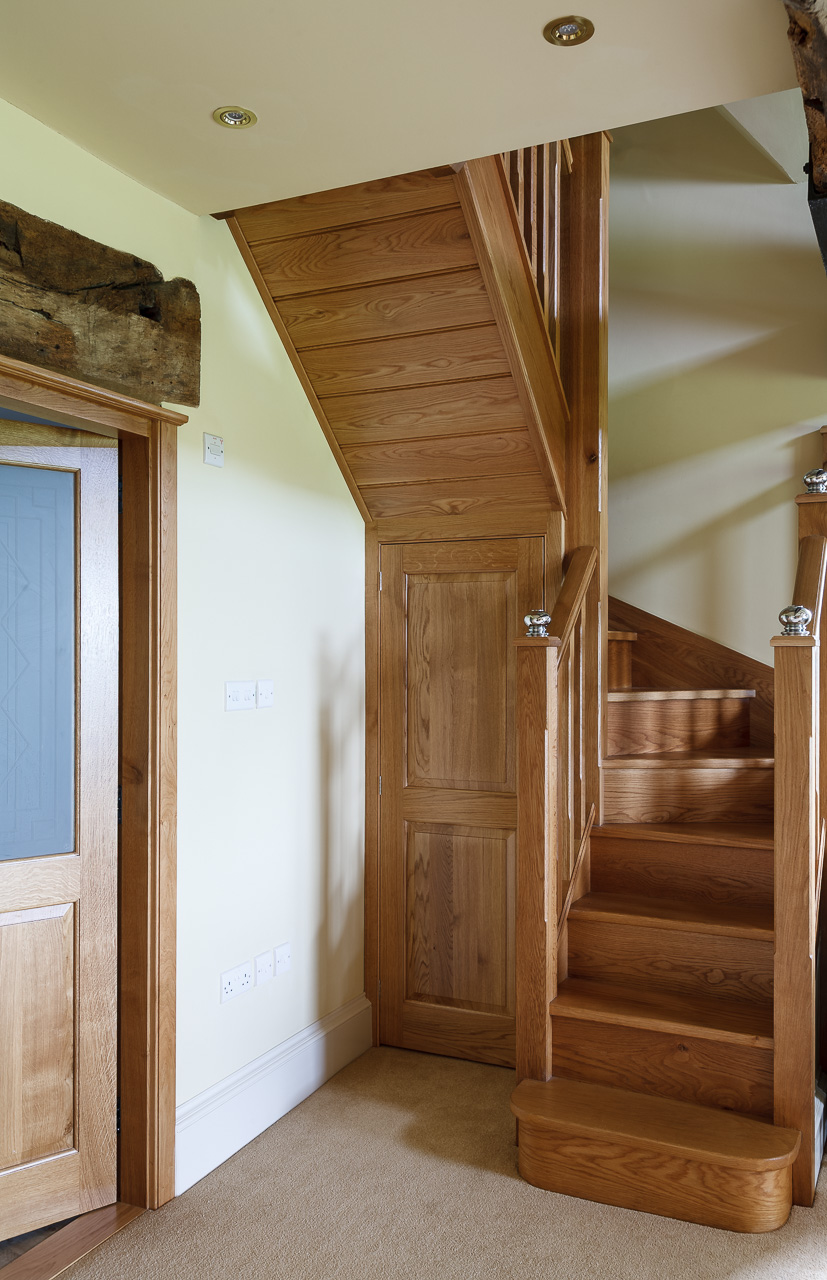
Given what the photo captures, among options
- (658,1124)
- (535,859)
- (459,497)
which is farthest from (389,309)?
(658,1124)

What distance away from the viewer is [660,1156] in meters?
2.24

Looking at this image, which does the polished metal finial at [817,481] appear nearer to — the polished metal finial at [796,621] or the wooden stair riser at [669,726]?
the polished metal finial at [796,621]

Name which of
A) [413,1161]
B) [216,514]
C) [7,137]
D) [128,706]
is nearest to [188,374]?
[216,514]

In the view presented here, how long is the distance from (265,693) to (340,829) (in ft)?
2.24

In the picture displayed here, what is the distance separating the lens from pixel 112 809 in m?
2.37

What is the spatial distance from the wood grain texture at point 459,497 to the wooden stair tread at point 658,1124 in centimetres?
173

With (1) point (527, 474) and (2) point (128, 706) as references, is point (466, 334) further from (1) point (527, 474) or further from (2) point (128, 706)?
(2) point (128, 706)

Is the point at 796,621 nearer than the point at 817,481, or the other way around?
the point at 796,621

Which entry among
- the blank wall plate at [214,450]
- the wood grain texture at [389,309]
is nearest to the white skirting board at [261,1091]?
the blank wall plate at [214,450]

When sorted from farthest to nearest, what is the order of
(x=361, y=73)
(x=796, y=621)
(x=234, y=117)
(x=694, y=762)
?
(x=694, y=762), (x=796, y=621), (x=234, y=117), (x=361, y=73)

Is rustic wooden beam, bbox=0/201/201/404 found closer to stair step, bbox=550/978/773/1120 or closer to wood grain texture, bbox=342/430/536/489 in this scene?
wood grain texture, bbox=342/430/536/489

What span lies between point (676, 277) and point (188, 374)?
239 cm

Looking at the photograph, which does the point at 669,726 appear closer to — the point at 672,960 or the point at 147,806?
the point at 672,960

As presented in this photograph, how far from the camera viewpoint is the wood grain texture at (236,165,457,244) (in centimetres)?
231
